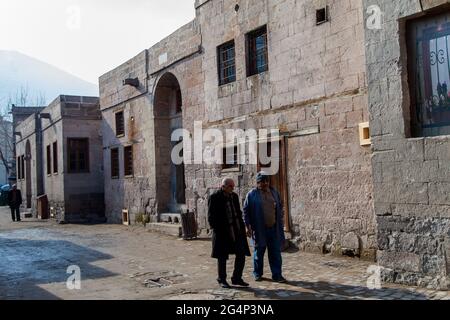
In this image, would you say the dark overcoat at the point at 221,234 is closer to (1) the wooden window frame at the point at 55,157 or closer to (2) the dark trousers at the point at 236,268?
(2) the dark trousers at the point at 236,268

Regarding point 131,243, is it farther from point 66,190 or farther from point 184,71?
point 66,190

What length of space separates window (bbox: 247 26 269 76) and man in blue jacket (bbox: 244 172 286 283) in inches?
165

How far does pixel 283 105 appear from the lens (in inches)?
372

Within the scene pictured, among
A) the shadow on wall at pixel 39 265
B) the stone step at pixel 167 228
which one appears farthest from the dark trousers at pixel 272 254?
the stone step at pixel 167 228

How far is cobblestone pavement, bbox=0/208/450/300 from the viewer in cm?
596

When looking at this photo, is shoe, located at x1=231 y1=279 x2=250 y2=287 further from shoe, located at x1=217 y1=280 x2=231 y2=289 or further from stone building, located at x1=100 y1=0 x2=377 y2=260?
stone building, located at x1=100 y1=0 x2=377 y2=260

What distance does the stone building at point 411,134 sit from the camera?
5738mm

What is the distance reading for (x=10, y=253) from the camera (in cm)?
1080

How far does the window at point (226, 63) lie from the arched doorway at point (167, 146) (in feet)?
10.9

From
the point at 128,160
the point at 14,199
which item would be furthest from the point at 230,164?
the point at 14,199

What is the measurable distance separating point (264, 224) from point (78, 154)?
1538 cm

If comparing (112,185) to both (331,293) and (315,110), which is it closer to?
(315,110)
